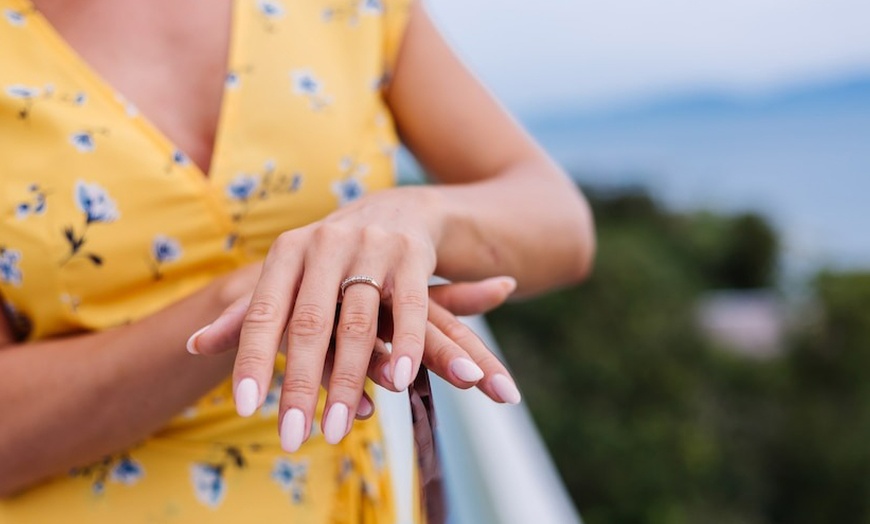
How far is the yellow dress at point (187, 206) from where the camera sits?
2.47 feet

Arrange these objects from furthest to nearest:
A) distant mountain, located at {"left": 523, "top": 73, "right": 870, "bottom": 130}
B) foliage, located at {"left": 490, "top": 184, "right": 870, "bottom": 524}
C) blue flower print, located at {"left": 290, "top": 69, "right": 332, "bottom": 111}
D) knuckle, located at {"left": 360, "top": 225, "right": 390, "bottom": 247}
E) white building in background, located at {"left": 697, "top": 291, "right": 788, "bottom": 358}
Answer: distant mountain, located at {"left": 523, "top": 73, "right": 870, "bottom": 130}
white building in background, located at {"left": 697, "top": 291, "right": 788, "bottom": 358}
foliage, located at {"left": 490, "top": 184, "right": 870, "bottom": 524}
blue flower print, located at {"left": 290, "top": 69, "right": 332, "bottom": 111}
knuckle, located at {"left": 360, "top": 225, "right": 390, "bottom": 247}

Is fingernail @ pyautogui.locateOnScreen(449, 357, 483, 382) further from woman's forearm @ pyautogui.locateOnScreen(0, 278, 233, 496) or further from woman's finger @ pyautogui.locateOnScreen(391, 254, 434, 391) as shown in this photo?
woman's forearm @ pyautogui.locateOnScreen(0, 278, 233, 496)

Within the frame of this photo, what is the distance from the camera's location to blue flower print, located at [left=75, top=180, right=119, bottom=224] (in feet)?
2.48

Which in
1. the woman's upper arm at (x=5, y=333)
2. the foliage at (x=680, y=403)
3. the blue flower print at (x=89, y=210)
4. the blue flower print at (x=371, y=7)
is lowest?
the foliage at (x=680, y=403)

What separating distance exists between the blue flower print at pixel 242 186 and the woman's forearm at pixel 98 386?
0.41 ft

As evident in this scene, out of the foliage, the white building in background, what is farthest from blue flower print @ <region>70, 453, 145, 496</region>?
the white building in background

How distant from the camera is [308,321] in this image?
1.79 feet

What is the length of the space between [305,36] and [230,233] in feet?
0.71

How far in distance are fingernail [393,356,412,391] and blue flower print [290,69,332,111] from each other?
1.25ft

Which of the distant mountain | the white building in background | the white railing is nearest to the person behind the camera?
the white railing

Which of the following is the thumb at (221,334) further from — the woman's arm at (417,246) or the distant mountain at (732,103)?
the distant mountain at (732,103)

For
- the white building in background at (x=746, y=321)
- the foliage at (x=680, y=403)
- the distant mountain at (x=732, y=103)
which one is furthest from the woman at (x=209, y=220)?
the distant mountain at (x=732, y=103)

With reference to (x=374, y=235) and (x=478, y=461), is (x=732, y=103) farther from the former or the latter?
(x=374, y=235)

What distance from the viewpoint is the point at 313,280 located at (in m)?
0.57
